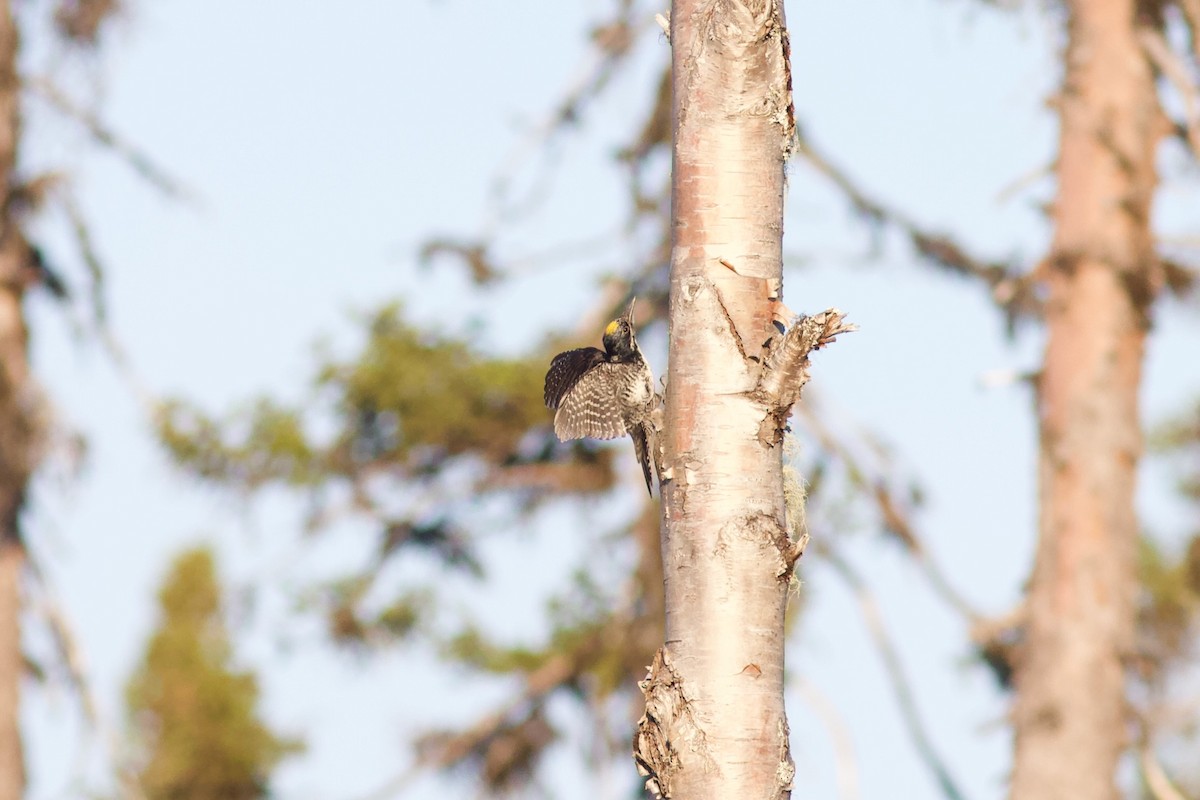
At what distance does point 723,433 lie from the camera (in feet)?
7.63

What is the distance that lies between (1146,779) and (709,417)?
4453mm

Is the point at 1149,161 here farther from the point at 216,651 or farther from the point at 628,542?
the point at 216,651

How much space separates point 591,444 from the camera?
7.51 metres

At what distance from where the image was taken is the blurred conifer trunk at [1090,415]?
5.62m

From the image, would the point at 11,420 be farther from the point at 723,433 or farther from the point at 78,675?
the point at 723,433

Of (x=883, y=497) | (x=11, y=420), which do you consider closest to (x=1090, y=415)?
(x=883, y=497)

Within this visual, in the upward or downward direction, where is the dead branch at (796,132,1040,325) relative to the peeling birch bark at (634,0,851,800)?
upward

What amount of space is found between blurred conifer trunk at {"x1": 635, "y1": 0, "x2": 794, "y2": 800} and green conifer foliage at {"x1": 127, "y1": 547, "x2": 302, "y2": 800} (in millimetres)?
14966

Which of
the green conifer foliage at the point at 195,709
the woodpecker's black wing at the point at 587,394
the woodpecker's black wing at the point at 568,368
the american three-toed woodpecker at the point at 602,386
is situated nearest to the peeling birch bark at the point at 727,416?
the american three-toed woodpecker at the point at 602,386

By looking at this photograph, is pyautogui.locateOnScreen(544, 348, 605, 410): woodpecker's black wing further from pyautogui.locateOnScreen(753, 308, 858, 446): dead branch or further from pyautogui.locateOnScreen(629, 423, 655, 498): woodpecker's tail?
pyautogui.locateOnScreen(753, 308, 858, 446): dead branch

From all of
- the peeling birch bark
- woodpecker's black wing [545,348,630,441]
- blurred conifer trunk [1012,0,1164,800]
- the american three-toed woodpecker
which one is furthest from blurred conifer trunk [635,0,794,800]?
blurred conifer trunk [1012,0,1164,800]

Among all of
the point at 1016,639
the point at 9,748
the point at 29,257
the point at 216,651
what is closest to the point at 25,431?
the point at 29,257

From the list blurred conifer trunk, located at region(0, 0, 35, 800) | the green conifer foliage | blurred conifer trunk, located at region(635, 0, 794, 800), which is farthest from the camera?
the green conifer foliage

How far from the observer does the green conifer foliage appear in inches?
704
